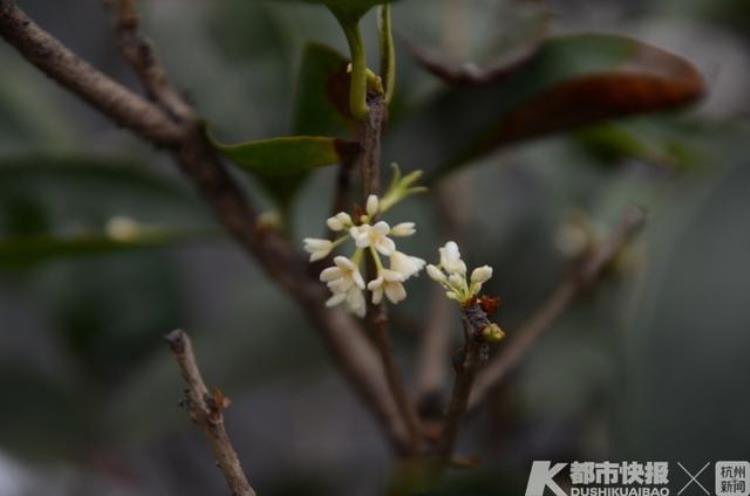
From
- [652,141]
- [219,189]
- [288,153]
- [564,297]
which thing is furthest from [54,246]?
[652,141]

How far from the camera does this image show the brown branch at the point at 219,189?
45 cm

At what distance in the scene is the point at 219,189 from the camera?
0.56 meters

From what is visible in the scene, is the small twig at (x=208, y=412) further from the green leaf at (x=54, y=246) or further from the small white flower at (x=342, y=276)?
the green leaf at (x=54, y=246)

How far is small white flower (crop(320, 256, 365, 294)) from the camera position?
1.38 feet

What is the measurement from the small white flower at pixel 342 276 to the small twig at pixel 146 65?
6.3 inches

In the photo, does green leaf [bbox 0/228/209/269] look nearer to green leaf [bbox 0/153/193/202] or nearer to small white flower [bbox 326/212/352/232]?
green leaf [bbox 0/153/193/202]

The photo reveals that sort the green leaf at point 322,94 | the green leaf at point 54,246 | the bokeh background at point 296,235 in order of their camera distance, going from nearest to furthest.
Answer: the green leaf at point 322,94 → the green leaf at point 54,246 → the bokeh background at point 296,235

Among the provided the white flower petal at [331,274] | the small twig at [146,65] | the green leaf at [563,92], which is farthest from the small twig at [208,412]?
the green leaf at [563,92]

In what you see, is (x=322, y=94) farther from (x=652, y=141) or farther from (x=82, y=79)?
(x=652, y=141)

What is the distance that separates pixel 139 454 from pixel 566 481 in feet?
2.49

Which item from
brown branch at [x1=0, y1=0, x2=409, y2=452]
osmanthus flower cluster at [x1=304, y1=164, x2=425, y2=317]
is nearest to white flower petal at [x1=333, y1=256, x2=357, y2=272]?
osmanthus flower cluster at [x1=304, y1=164, x2=425, y2=317]

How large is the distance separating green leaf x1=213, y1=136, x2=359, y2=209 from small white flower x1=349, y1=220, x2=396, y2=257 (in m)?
0.04

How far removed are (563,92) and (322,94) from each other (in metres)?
0.15

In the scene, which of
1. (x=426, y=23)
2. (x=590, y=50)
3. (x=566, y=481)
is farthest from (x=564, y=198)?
(x=566, y=481)
